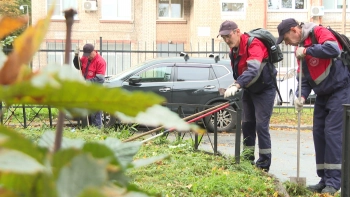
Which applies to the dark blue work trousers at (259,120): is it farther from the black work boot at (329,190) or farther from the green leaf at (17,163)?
the green leaf at (17,163)

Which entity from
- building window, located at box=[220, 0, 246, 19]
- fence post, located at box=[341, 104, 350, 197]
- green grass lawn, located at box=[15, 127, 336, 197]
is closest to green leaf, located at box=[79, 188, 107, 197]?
green grass lawn, located at box=[15, 127, 336, 197]

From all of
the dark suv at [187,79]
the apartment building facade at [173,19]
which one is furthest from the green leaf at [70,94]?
the apartment building facade at [173,19]

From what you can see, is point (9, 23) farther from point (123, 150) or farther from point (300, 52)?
point (300, 52)

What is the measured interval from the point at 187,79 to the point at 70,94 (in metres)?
11.4

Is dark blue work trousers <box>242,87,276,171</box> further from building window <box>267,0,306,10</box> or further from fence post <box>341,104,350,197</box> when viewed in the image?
building window <box>267,0,306,10</box>

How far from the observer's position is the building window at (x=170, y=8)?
28.7 metres

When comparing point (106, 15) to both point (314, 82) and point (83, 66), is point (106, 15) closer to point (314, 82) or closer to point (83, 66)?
point (83, 66)

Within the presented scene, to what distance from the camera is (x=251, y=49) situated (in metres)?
5.82

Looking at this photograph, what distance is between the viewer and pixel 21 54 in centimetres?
49

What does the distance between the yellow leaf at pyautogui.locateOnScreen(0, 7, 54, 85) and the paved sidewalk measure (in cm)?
581

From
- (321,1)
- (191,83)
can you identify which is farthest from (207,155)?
(321,1)

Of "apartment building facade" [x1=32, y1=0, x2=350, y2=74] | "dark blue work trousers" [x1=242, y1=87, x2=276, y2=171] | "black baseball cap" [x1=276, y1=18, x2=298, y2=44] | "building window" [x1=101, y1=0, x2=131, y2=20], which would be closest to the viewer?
"black baseball cap" [x1=276, y1=18, x2=298, y2=44]

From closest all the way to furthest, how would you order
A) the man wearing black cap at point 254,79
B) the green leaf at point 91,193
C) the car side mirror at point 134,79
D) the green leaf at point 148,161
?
the green leaf at point 91,193
the green leaf at point 148,161
the man wearing black cap at point 254,79
the car side mirror at point 134,79

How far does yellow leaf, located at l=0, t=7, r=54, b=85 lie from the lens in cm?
49
